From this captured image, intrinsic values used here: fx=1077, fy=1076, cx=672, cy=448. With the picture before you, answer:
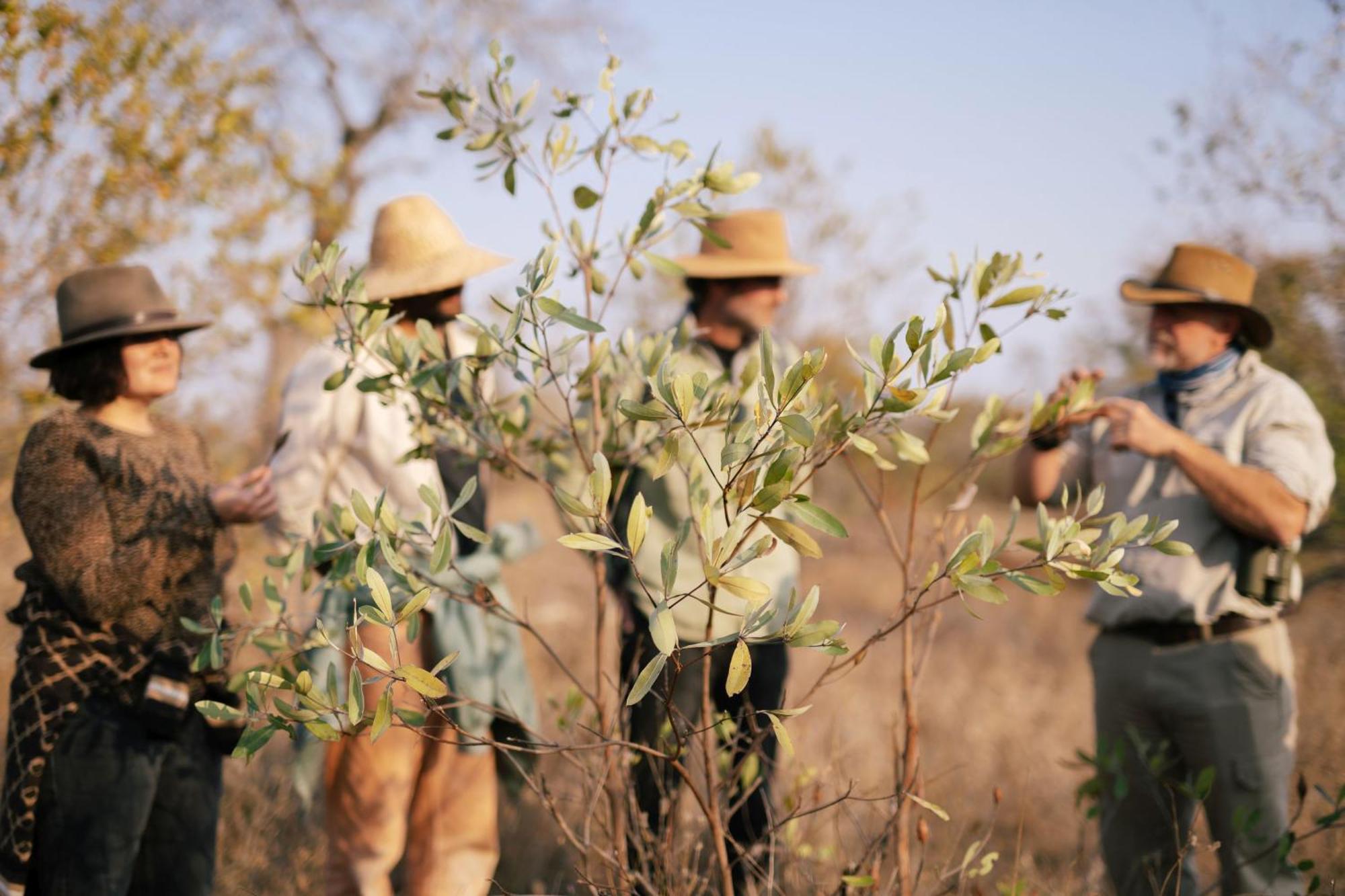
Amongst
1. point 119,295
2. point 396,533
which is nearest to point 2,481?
point 119,295

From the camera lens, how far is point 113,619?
2320 mm

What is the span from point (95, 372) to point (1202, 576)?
2703 mm

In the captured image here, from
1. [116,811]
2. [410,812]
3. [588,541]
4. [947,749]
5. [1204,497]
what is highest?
[588,541]

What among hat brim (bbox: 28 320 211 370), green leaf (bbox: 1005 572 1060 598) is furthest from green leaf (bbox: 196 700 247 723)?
hat brim (bbox: 28 320 211 370)

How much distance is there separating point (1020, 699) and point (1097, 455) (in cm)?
454

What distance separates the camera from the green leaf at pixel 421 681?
1.34 m

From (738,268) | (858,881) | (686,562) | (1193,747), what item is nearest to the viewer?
(858,881)

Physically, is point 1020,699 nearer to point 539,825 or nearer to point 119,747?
point 539,825

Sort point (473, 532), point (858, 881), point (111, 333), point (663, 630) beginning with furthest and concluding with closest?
point (111, 333)
point (858, 881)
point (473, 532)
point (663, 630)

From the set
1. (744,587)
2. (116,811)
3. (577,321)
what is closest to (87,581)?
(116,811)

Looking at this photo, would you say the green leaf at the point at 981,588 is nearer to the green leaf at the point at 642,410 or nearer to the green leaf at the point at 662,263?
the green leaf at the point at 642,410

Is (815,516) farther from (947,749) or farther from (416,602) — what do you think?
(947,749)

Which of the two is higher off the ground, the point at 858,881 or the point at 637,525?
the point at 637,525

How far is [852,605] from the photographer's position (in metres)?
11.7
